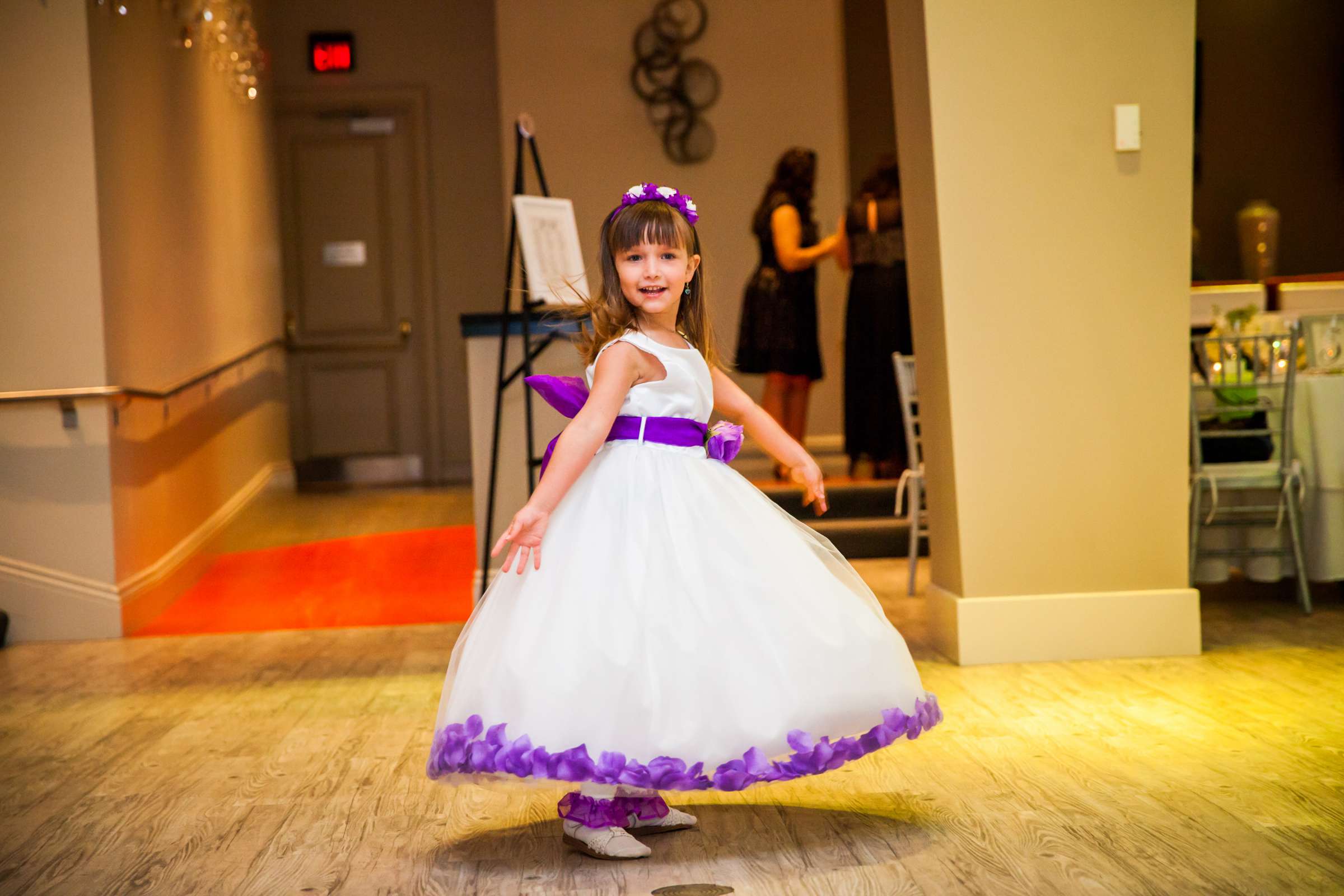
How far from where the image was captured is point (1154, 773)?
2.42 metres

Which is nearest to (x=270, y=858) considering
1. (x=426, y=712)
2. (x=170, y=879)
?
(x=170, y=879)

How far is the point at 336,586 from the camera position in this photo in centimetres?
527

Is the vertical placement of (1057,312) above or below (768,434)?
above

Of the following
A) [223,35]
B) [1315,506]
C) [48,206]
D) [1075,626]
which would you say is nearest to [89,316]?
[48,206]

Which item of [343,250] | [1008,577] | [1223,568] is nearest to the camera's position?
[1008,577]

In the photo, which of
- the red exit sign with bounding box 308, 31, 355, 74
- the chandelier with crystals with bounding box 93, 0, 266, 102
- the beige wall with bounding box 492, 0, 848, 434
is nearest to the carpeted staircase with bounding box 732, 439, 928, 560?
the beige wall with bounding box 492, 0, 848, 434

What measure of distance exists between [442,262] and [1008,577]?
6137 mm

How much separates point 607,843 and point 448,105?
24.8 ft

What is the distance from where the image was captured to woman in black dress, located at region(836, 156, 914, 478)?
18.4 ft

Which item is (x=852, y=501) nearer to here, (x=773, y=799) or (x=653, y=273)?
(x=773, y=799)

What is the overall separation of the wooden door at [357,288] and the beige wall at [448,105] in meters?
0.12

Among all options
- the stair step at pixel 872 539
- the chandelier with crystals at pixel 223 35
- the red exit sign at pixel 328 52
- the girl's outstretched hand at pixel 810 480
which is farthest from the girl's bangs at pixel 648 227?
the red exit sign at pixel 328 52

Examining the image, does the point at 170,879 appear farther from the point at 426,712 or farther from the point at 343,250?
the point at 343,250

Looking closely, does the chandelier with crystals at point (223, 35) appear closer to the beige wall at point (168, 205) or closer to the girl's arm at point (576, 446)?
the beige wall at point (168, 205)
